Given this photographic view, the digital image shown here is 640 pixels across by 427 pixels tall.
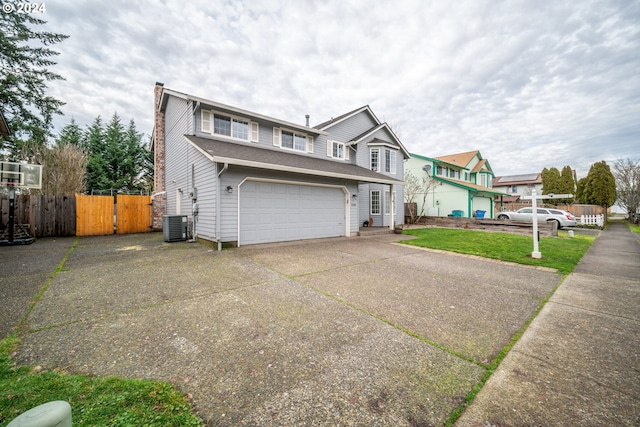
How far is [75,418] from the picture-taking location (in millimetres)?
1572

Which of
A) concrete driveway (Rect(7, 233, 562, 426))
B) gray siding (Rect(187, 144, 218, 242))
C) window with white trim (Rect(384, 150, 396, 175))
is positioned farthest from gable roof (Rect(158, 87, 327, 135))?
concrete driveway (Rect(7, 233, 562, 426))

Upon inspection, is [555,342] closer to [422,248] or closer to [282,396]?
[282,396]

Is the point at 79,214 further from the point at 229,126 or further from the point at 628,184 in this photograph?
the point at 628,184

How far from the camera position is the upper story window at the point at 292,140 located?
1204cm

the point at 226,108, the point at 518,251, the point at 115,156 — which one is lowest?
the point at 518,251

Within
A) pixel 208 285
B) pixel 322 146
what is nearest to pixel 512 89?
pixel 322 146

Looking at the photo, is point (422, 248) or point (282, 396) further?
point (422, 248)

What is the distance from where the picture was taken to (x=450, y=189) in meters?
20.1

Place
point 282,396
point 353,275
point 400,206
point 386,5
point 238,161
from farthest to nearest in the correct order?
point 400,206, point 386,5, point 238,161, point 353,275, point 282,396

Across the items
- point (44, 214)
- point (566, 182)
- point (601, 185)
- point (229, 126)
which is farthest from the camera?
point (566, 182)

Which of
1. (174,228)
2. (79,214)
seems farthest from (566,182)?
(79,214)

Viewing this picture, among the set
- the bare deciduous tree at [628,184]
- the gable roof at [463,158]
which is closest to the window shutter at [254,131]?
the gable roof at [463,158]

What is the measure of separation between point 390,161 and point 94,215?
17085mm

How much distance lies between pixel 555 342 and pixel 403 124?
21.4 metres
